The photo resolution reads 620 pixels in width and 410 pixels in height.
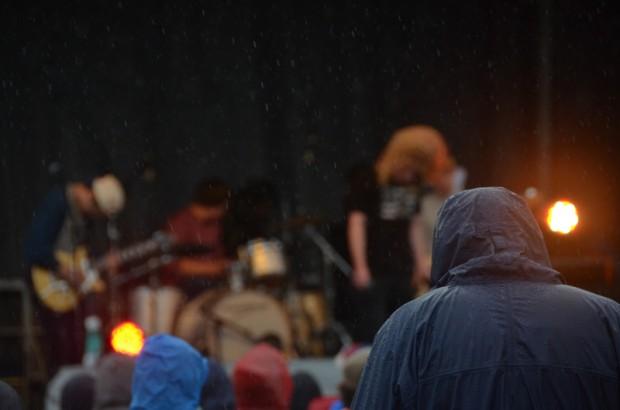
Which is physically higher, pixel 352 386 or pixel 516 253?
pixel 516 253

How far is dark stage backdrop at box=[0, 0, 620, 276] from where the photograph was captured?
11375 millimetres

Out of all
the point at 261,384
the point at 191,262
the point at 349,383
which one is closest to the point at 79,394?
the point at 261,384

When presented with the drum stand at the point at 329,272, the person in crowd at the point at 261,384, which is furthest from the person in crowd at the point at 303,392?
the drum stand at the point at 329,272

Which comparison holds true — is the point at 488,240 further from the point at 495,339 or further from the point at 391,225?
the point at 391,225

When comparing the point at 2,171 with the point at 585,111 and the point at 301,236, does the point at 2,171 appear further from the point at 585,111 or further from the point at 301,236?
the point at 585,111

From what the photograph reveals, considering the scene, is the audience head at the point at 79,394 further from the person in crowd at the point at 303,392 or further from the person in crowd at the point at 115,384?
the person in crowd at the point at 303,392

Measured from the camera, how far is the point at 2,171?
11.3m

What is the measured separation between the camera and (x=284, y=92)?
11523 mm

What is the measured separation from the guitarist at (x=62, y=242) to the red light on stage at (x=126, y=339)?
12.8 inches

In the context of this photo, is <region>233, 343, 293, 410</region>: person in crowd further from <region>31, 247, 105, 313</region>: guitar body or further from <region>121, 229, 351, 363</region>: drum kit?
<region>121, 229, 351, 363</region>: drum kit

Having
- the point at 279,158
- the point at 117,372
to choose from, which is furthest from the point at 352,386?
the point at 279,158

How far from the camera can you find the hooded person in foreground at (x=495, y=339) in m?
3.09

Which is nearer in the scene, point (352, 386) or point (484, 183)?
point (352, 386)

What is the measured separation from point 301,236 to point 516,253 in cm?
814
